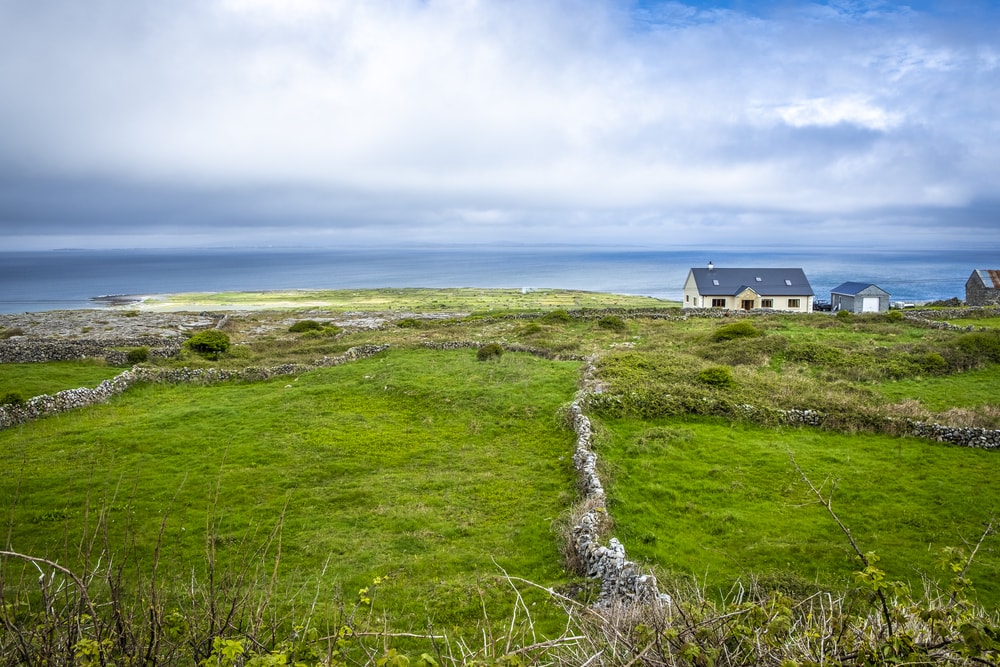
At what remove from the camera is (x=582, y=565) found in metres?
11.3

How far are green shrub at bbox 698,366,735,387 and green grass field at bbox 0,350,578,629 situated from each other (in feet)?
19.2

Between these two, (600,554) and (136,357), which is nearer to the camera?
(600,554)

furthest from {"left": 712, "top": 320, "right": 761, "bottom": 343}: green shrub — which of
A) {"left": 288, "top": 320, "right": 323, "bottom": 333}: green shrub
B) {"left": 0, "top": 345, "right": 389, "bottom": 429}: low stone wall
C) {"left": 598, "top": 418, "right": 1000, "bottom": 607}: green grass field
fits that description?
{"left": 288, "top": 320, "right": 323, "bottom": 333}: green shrub

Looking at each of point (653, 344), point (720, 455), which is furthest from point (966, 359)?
point (720, 455)

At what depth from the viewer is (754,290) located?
207 feet

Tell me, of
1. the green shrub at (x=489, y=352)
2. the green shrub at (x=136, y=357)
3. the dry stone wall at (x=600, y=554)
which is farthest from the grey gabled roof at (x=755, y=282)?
the green shrub at (x=136, y=357)

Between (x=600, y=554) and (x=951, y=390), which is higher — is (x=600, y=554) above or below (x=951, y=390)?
below

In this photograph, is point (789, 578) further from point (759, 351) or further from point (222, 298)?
point (222, 298)

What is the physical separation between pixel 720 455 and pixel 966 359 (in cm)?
1812

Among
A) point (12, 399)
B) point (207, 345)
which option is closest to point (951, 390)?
point (12, 399)

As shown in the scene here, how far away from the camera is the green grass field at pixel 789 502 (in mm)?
11008

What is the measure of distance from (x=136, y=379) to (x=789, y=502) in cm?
2930

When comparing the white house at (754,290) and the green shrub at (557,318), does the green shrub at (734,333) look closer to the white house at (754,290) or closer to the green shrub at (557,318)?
the green shrub at (557,318)

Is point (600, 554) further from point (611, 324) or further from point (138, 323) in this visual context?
point (138, 323)
